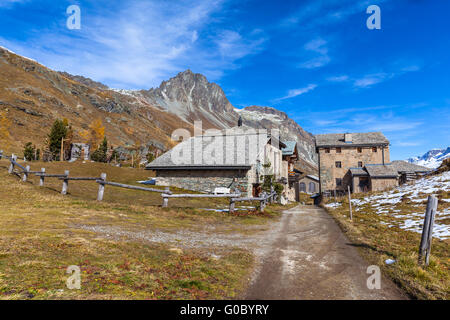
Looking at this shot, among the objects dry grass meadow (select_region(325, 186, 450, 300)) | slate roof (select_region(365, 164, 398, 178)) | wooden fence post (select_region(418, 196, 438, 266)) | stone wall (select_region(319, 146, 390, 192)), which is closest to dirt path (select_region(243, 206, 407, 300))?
dry grass meadow (select_region(325, 186, 450, 300))

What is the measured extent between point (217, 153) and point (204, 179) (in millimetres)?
3182

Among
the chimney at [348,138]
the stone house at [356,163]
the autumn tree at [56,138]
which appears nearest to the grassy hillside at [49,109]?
the autumn tree at [56,138]

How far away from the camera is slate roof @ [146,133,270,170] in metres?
23.8

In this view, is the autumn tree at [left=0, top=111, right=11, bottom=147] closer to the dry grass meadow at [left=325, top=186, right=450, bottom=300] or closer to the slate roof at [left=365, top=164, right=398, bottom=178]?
the dry grass meadow at [left=325, top=186, right=450, bottom=300]

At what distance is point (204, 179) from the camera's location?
24625 millimetres

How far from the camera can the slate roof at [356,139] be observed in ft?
134

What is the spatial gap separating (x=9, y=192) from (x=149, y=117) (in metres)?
145

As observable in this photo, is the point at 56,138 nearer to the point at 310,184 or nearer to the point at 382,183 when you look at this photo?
the point at 310,184

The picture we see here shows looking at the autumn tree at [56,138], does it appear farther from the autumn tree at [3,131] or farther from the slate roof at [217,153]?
the slate roof at [217,153]

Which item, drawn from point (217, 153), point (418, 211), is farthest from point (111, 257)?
point (217, 153)

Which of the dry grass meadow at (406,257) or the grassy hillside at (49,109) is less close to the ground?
the grassy hillside at (49,109)
